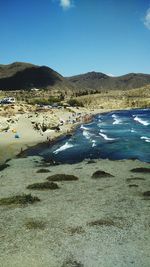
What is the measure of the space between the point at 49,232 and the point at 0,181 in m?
20.0

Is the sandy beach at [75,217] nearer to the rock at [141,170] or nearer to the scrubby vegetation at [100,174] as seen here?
the scrubby vegetation at [100,174]

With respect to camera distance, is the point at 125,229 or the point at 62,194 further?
the point at 62,194

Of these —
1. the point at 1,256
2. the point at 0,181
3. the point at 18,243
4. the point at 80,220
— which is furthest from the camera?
the point at 0,181

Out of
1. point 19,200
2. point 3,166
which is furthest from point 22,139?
point 19,200

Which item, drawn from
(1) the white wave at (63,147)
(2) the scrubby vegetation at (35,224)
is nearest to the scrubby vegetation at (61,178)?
(2) the scrubby vegetation at (35,224)

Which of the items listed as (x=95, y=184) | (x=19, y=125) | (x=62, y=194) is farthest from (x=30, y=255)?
(x=19, y=125)

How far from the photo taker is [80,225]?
97.5 feet

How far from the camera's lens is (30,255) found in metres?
24.6

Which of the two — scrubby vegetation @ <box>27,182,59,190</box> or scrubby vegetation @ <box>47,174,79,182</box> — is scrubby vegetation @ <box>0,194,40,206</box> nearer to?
scrubby vegetation @ <box>27,182,59,190</box>

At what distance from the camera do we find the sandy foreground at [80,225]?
956 inches

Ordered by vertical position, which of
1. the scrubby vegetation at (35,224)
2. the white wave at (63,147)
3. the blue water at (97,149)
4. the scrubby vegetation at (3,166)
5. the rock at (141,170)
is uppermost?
the scrubby vegetation at (35,224)

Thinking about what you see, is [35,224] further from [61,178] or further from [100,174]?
[100,174]

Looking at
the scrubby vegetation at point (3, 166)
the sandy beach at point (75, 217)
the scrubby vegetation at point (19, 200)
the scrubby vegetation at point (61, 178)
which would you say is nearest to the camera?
the sandy beach at point (75, 217)

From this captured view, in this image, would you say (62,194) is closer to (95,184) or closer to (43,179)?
(95,184)
